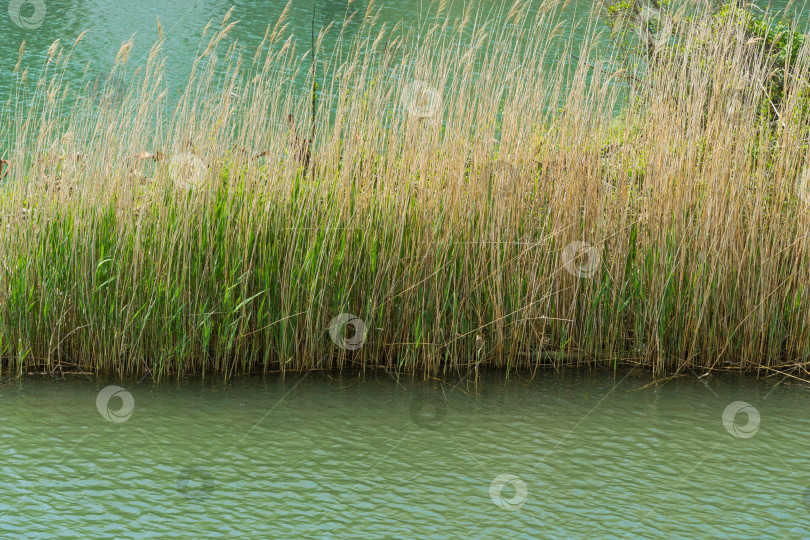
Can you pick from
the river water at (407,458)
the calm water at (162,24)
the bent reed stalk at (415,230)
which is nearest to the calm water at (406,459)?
the river water at (407,458)

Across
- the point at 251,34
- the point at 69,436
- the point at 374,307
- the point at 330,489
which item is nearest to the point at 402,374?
the point at 374,307

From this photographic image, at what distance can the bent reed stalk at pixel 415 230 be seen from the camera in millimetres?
3717

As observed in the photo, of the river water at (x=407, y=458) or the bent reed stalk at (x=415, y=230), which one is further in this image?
the bent reed stalk at (x=415, y=230)

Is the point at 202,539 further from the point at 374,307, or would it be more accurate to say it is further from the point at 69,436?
the point at 374,307

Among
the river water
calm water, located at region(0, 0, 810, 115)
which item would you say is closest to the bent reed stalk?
the river water

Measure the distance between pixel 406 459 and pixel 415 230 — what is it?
43.1 inches

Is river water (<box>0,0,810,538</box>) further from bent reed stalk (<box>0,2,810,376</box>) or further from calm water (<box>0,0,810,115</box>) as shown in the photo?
calm water (<box>0,0,810,115</box>)

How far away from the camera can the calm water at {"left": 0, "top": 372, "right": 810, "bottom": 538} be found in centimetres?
266

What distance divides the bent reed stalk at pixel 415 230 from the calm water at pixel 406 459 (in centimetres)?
18

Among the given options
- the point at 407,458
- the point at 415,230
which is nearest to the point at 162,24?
the point at 415,230

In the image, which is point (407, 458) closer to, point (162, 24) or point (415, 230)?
point (415, 230)

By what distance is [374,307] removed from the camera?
150 inches

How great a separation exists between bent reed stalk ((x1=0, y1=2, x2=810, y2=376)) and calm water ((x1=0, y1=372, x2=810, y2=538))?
7.2 inches

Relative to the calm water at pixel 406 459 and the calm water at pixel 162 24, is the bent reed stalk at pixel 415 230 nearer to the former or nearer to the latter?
the calm water at pixel 406 459
